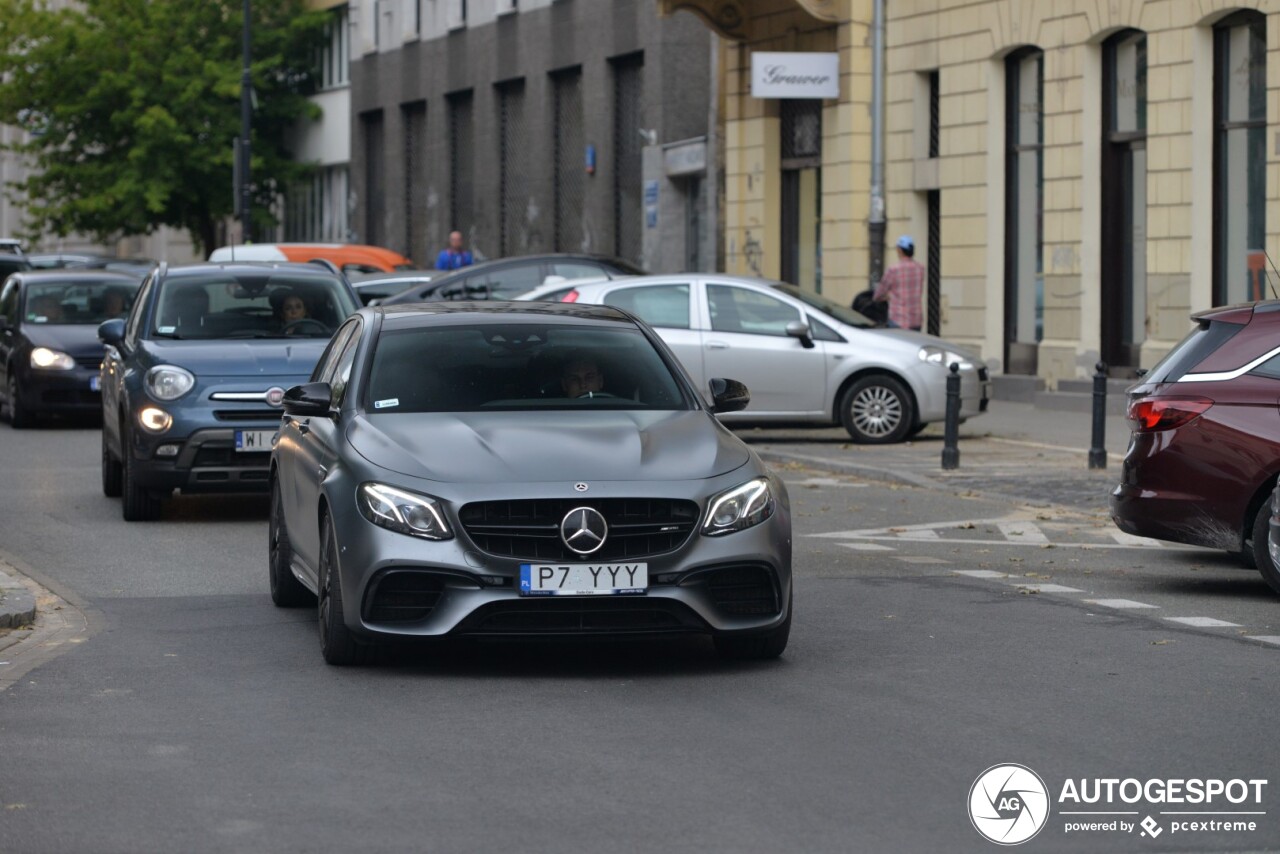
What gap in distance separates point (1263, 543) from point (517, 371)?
3902 mm

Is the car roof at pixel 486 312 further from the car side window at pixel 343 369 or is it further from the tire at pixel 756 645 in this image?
the tire at pixel 756 645

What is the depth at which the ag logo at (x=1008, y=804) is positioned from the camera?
6.17m

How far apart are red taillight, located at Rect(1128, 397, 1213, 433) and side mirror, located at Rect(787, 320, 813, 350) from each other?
9444mm

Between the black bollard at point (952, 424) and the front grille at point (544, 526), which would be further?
the black bollard at point (952, 424)

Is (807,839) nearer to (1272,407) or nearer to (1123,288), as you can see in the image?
(1272,407)

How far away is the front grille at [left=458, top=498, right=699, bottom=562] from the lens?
834 cm

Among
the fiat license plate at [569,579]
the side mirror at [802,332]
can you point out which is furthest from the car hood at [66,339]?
the fiat license plate at [569,579]

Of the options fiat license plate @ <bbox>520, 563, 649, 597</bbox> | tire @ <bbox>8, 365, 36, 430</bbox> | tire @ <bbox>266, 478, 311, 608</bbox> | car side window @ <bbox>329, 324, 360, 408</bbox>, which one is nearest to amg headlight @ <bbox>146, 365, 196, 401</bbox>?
tire @ <bbox>266, 478, 311, 608</bbox>

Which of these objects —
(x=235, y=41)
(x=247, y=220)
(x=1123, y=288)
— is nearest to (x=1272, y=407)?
(x=1123, y=288)

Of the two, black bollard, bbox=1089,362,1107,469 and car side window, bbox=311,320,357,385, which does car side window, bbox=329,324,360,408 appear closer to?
car side window, bbox=311,320,357,385

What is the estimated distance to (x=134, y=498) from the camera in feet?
48.1

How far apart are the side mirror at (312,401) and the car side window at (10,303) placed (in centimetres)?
1536

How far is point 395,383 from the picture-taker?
956cm

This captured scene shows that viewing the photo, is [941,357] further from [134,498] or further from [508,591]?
[508,591]
